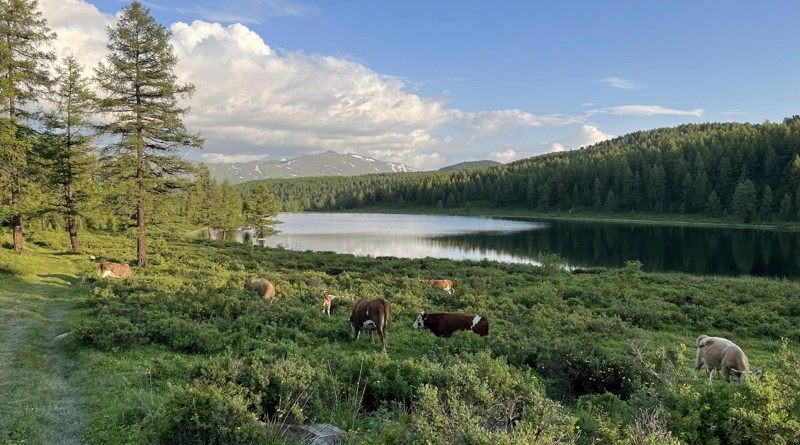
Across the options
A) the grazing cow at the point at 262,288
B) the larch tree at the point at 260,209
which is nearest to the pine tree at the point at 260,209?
the larch tree at the point at 260,209

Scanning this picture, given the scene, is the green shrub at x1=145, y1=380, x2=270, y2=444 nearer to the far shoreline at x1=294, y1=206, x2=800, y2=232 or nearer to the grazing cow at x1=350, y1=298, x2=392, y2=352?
the grazing cow at x1=350, y1=298, x2=392, y2=352

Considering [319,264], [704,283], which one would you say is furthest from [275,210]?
[704,283]

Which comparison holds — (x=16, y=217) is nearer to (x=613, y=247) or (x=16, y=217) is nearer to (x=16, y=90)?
(x=16, y=90)

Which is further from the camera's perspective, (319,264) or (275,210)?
(275,210)

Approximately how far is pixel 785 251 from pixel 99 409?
222 feet

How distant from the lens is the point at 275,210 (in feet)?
252

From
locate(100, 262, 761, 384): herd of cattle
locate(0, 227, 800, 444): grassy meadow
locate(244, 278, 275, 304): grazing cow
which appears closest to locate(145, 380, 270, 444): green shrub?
locate(0, 227, 800, 444): grassy meadow

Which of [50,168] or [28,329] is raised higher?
[50,168]

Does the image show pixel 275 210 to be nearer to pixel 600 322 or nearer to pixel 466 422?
pixel 600 322

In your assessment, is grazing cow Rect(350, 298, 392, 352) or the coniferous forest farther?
grazing cow Rect(350, 298, 392, 352)

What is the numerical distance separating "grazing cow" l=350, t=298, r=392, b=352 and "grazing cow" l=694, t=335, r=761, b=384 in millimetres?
7957

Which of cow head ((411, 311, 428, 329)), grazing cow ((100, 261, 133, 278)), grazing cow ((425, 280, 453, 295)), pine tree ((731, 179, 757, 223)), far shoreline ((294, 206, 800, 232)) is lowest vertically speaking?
grazing cow ((425, 280, 453, 295))

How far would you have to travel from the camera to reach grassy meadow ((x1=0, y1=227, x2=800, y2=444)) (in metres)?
5.83

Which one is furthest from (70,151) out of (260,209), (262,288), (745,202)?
(745,202)
